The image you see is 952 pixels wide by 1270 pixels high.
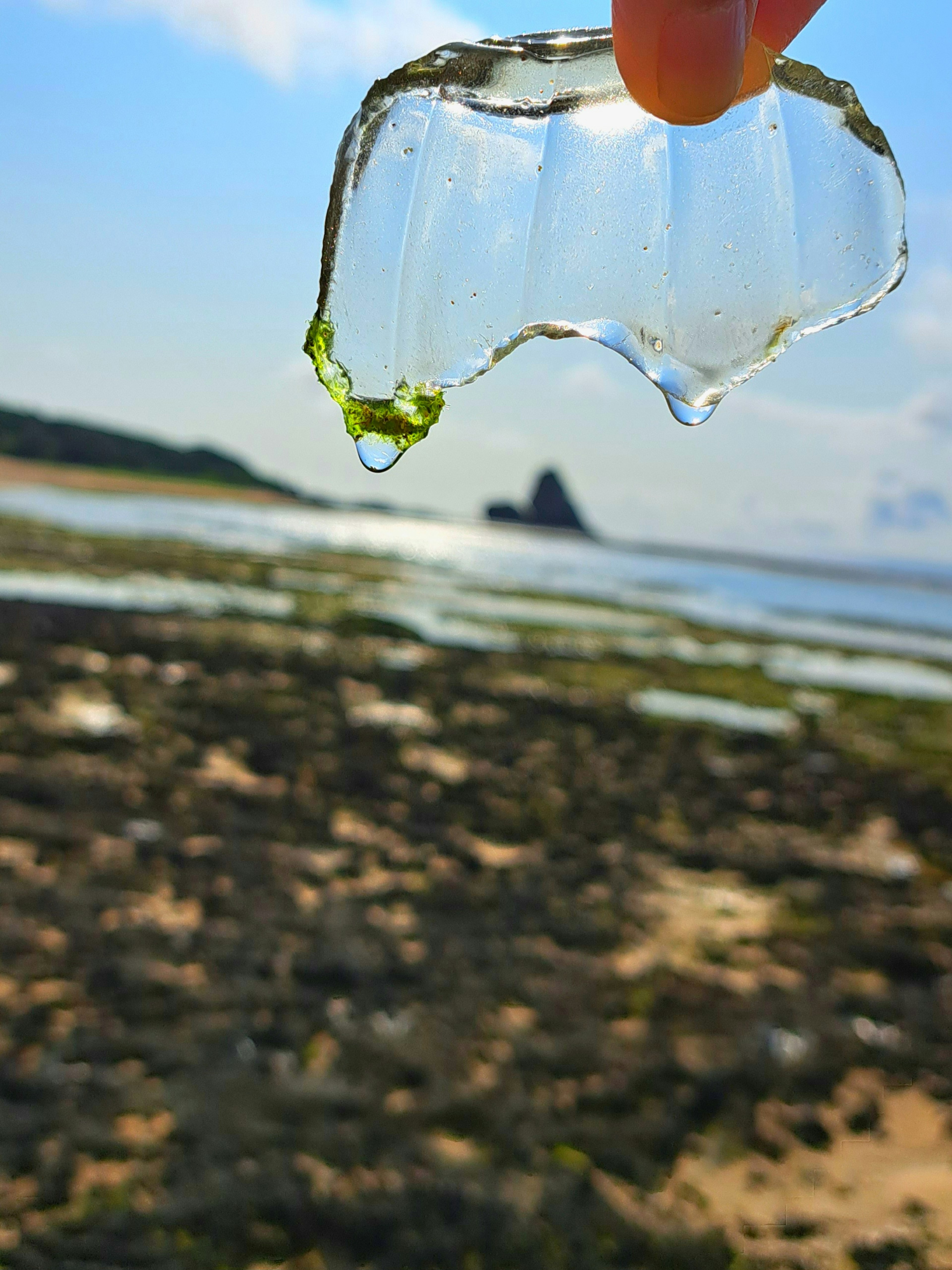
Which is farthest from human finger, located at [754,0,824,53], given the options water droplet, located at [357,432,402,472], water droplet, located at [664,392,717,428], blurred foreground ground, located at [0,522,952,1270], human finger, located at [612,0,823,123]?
blurred foreground ground, located at [0,522,952,1270]

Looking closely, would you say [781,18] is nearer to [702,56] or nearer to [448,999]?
[702,56]

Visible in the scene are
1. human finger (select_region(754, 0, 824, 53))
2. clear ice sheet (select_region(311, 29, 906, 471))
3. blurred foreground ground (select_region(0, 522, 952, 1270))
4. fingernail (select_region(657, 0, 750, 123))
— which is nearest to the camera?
fingernail (select_region(657, 0, 750, 123))

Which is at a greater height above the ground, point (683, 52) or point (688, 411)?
point (683, 52)

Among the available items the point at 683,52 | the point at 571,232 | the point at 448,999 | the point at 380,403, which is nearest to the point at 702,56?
the point at 683,52

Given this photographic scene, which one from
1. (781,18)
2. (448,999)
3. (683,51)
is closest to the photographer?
(683,51)

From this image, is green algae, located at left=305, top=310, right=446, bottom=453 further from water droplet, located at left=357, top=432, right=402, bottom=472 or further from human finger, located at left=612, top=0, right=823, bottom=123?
human finger, located at left=612, top=0, right=823, bottom=123

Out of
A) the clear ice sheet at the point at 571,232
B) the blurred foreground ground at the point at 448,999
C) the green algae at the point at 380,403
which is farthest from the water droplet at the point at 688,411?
the blurred foreground ground at the point at 448,999

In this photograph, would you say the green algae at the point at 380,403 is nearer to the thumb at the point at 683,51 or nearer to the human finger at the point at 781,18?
the thumb at the point at 683,51
